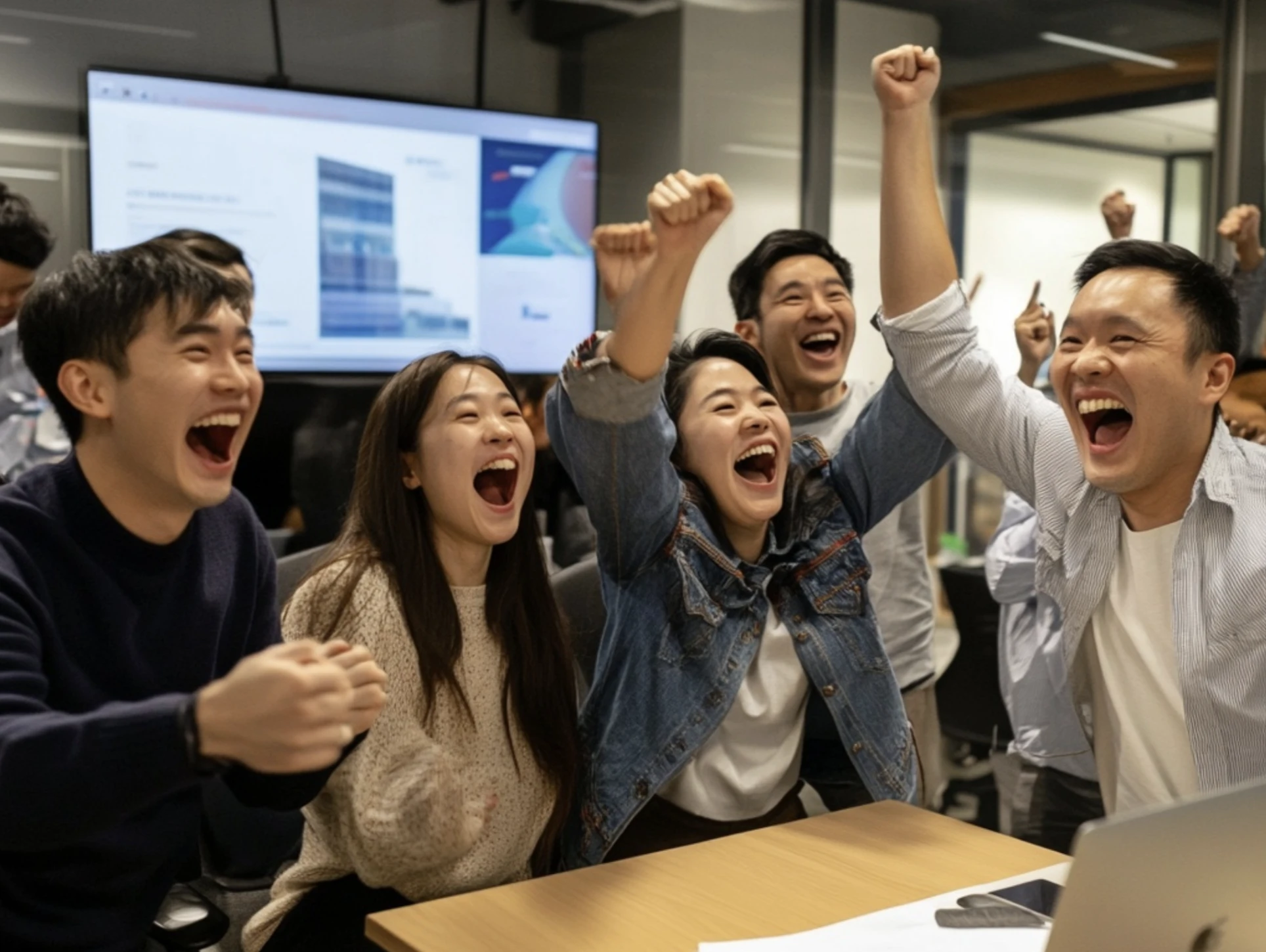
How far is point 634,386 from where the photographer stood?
1.61m

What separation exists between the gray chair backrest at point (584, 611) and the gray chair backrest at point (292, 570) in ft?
1.20

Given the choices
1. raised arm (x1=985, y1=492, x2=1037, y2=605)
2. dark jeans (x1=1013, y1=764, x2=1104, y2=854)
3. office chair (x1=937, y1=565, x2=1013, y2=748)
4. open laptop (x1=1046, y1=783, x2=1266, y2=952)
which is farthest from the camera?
office chair (x1=937, y1=565, x2=1013, y2=748)

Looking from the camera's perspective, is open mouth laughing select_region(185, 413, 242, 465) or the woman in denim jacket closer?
open mouth laughing select_region(185, 413, 242, 465)

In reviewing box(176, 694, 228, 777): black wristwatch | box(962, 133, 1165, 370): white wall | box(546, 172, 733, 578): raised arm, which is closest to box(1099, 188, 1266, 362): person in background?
box(962, 133, 1165, 370): white wall

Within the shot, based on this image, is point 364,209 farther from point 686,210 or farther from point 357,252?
point 686,210

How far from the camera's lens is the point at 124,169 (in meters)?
3.43

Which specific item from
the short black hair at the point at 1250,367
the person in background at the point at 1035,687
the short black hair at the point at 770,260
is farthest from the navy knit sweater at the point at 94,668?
the short black hair at the point at 1250,367

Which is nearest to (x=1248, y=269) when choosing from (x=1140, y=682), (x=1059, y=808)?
(x=1059, y=808)

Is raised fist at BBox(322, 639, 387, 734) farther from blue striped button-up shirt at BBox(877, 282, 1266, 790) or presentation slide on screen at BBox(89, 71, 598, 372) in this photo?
presentation slide on screen at BBox(89, 71, 598, 372)

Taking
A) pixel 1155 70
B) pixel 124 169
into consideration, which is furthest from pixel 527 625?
pixel 1155 70

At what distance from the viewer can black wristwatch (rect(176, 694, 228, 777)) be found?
105 cm

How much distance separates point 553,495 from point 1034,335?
183 cm

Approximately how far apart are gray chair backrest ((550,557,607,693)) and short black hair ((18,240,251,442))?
819mm

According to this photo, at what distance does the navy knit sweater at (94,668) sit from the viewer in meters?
1.13
